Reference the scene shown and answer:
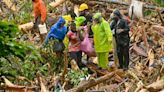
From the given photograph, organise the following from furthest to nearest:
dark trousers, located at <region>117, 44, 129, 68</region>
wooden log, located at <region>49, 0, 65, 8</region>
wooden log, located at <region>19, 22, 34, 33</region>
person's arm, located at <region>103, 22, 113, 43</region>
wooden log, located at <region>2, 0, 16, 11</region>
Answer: wooden log, located at <region>49, 0, 65, 8</region> → wooden log, located at <region>2, 0, 16, 11</region> → wooden log, located at <region>19, 22, 34, 33</region> → dark trousers, located at <region>117, 44, 129, 68</region> → person's arm, located at <region>103, 22, 113, 43</region>

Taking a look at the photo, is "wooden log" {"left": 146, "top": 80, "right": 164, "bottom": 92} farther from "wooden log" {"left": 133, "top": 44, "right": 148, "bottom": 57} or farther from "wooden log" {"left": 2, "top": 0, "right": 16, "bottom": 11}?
"wooden log" {"left": 2, "top": 0, "right": 16, "bottom": 11}

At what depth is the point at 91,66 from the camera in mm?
12516

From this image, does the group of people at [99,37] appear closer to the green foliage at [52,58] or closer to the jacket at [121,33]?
the jacket at [121,33]

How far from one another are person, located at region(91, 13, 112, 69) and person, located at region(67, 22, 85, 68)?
16.1 inches

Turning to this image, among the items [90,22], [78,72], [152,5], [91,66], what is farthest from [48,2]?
[78,72]

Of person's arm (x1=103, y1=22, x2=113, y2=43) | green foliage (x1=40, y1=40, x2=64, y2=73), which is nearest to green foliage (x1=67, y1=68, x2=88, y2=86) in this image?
green foliage (x1=40, y1=40, x2=64, y2=73)

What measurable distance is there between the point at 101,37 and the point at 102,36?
0.13ft

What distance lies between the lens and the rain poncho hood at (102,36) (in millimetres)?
11627

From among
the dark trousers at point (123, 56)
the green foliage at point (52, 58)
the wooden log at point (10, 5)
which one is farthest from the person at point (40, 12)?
the wooden log at point (10, 5)

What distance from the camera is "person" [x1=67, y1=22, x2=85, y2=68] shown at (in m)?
11.8

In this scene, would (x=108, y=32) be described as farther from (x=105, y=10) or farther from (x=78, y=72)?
(x=105, y=10)

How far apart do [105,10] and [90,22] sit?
4820mm

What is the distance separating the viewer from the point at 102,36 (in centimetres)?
1182

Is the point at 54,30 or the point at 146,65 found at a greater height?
A: the point at 54,30
